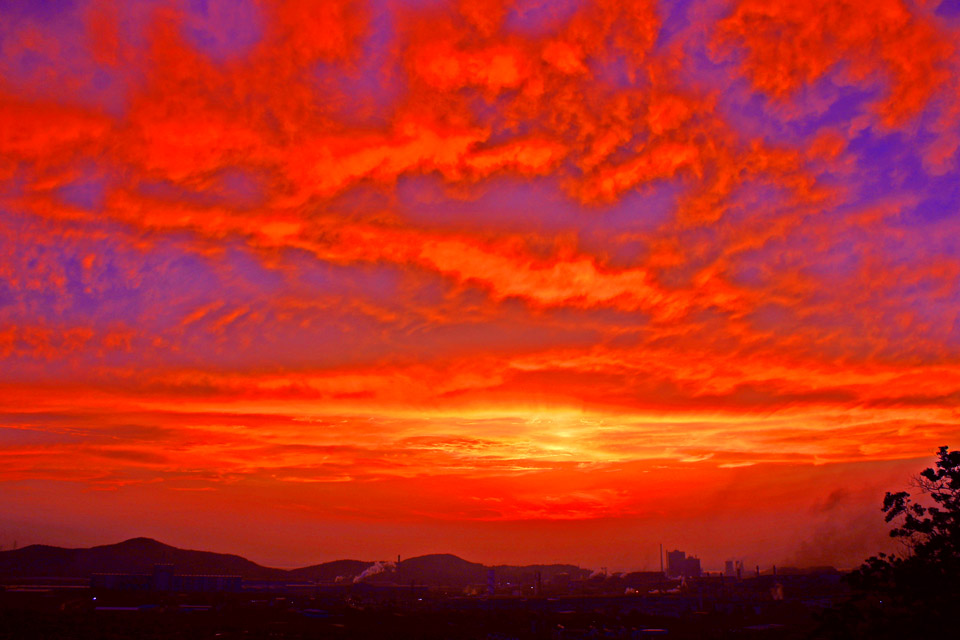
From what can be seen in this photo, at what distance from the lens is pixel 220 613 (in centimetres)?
11700

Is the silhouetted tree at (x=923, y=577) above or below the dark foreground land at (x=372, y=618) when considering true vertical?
above

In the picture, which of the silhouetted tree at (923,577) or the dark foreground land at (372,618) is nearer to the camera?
the silhouetted tree at (923,577)

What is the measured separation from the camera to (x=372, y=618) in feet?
398

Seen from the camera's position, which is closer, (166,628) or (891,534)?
(891,534)

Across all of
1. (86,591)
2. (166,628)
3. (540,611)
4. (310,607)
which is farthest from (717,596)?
(86,591)

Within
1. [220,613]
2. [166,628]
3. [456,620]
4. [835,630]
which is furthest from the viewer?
[456,620]

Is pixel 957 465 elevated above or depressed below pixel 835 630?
above

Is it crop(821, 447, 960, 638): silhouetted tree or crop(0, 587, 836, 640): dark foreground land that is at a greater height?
crop(821, 447, 960, 638): silhouetted tree

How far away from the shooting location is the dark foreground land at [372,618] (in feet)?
309

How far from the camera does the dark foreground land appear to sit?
94.3 metres

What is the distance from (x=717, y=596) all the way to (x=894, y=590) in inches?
6275

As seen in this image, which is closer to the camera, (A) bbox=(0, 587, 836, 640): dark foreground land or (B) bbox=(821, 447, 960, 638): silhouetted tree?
(B) bbox=(821, 447, 960, 638): silhouetted tree

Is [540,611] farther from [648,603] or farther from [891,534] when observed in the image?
[891,534]

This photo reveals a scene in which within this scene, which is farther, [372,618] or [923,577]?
[372,618]
